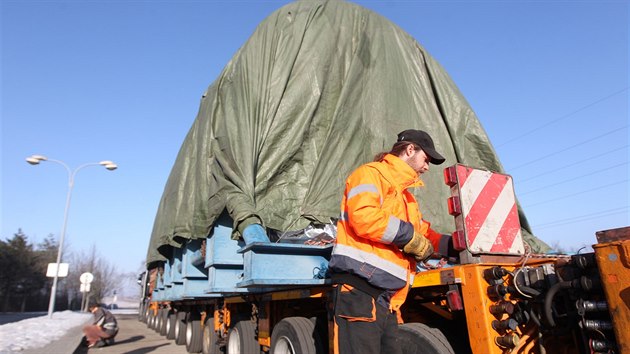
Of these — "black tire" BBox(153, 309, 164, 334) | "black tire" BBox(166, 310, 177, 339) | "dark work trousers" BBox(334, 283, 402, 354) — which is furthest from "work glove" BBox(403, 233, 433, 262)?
"black tire" BBox(153, 309, 164, 334)

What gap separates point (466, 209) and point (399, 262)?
857 millimetres

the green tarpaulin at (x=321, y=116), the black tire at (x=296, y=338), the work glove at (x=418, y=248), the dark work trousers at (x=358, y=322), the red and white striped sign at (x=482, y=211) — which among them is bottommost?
the black tire at (x=296, y=338)

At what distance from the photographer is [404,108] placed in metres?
5.41

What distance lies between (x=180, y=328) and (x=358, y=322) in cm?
1022

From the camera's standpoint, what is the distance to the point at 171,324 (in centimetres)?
1238

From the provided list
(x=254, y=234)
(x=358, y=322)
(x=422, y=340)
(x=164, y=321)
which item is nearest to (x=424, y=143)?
(x=358, y=322)

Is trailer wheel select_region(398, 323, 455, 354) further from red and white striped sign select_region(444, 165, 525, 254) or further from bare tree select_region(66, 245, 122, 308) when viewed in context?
bare tree select_region(66, 245, 122, 308)

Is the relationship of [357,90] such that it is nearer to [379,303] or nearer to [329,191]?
[329,191]

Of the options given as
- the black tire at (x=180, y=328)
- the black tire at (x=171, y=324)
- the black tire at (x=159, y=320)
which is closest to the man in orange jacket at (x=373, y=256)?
the black tire at (x=180, y=328)

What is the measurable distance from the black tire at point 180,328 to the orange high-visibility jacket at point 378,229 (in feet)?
32.6

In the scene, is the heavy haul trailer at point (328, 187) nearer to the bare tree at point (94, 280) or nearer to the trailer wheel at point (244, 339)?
the trailer wheel at point (244, 339)

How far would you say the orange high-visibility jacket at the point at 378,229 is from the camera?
214 cm

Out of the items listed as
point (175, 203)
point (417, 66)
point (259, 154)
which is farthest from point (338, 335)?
point (175, 203)

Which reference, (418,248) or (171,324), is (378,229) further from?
(171,324)
